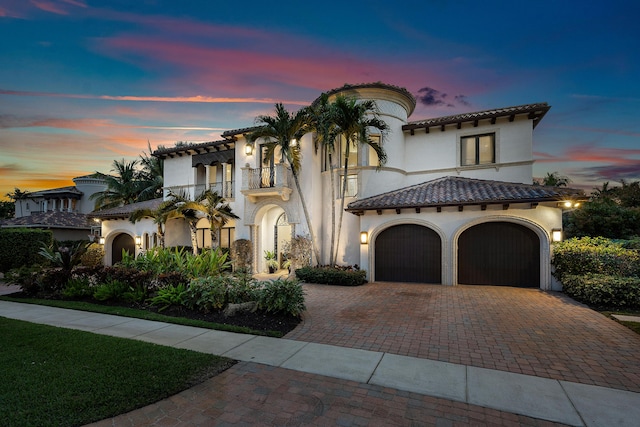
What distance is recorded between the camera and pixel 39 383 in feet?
12.5

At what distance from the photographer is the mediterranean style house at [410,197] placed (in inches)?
447

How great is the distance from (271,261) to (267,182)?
14.8ft

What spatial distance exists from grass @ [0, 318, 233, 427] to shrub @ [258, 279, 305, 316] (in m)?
2.43

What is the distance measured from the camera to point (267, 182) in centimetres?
1534

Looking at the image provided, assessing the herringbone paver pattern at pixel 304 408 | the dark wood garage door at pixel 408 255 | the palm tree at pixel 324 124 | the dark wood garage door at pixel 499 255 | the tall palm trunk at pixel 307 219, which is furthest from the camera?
the tall palm trunk at pixel 307 219

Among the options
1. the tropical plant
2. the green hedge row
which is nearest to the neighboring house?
the green hedge row

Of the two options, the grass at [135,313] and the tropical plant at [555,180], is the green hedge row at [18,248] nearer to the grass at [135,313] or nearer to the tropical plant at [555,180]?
the grass at [135,313]

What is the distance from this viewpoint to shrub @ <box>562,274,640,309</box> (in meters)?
7.94

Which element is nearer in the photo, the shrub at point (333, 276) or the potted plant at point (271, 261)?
the shrub at point (333, 276)

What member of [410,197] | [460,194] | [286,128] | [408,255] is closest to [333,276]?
[408,255]

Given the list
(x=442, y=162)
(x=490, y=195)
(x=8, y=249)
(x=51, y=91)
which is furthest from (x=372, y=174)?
(x=8, y=249)

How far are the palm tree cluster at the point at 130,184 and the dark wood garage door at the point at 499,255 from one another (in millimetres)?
24340

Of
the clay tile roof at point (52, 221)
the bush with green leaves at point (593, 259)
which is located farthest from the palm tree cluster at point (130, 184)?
the bush with green leaves at point (593, 259)

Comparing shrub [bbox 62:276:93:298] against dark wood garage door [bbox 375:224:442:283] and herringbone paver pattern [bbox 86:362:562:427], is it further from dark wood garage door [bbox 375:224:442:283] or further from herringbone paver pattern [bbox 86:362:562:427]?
dark wood garage door [bbox 375:224:442:283]
